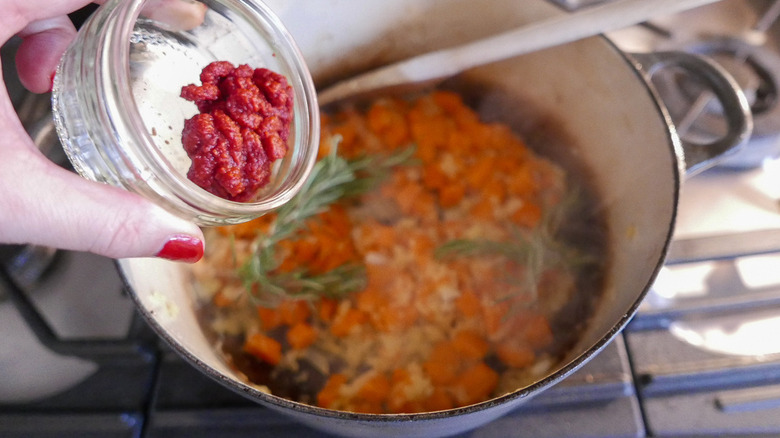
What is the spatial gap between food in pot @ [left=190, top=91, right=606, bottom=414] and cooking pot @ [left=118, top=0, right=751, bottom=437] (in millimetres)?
60

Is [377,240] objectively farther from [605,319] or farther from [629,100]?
[629,100]

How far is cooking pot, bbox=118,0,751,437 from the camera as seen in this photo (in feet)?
2.15

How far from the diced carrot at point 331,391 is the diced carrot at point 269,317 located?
13 cm

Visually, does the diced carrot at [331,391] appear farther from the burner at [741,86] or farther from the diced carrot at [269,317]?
the burner at [741,86]

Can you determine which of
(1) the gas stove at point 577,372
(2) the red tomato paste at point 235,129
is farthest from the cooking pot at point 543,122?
(2) the red tomato paste at point 235,129

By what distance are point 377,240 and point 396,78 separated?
32 centimetres

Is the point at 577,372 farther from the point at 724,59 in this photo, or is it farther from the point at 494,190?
the point at 724,59

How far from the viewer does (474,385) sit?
0.84 m

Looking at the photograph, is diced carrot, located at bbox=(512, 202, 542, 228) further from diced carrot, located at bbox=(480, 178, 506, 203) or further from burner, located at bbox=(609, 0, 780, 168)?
burner, located at bbox=(609, 0, 780, 168)

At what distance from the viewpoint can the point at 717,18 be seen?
1.19 meters

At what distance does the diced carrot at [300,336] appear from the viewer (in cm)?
87

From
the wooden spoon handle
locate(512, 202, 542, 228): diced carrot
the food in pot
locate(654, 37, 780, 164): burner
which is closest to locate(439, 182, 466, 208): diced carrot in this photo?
the food in pot

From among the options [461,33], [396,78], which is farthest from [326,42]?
[461,33]

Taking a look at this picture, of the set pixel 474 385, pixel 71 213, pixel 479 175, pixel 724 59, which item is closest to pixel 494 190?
pixel 479 175
